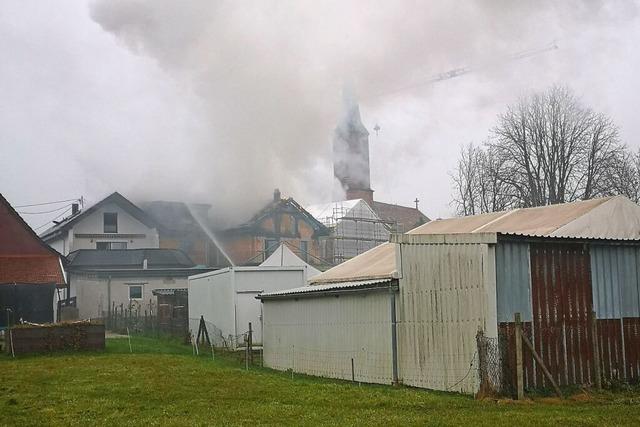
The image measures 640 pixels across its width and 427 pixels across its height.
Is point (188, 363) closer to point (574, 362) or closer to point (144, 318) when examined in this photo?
point (574, 362)

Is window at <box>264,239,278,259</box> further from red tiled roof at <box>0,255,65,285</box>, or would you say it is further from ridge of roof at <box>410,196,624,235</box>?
ridge of roof at <box>410,196,624,235</box>

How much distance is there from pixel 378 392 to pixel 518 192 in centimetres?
3394

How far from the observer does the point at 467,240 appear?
19.3 meters

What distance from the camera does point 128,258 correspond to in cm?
5991

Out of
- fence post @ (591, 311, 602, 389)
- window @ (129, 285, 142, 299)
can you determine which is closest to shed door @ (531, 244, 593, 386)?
fence post @ (591, 311, 602, 389)

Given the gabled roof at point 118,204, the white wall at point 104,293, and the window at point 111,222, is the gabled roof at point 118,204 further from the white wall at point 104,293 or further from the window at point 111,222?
the white wall at point 104,293

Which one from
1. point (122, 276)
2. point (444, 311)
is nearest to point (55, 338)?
point (444, 311)

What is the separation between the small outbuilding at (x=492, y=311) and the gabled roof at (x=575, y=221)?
90 millimetres

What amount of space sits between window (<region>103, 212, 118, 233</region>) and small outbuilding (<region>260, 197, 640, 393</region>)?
44237 mm

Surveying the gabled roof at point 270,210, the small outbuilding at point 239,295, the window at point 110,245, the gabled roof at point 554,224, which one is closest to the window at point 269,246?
the gabled roof at point 270,210

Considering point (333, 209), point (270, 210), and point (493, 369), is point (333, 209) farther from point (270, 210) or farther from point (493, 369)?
point (493, 369)

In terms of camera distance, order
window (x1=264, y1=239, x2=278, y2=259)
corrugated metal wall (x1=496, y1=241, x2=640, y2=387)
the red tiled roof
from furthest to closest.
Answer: window (x1=264, y1=239, x2=278, y2=259) < the red tiled roof < corrugated metal wall (x1=496, y1=241, x2=640, y2=387)

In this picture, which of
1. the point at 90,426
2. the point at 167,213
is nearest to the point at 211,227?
the point at 167,213

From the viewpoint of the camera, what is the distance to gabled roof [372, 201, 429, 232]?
94.5m
